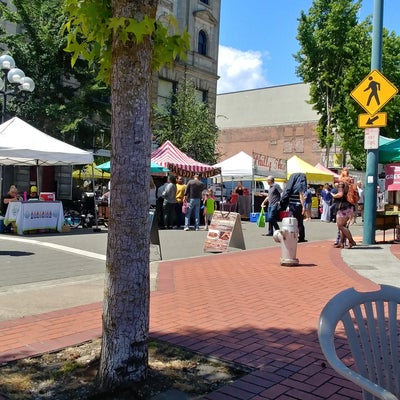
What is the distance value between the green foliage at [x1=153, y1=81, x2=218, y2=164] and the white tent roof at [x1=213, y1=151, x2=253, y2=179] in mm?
6729

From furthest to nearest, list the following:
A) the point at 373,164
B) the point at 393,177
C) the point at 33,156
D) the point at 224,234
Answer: the point at 393,177 → the point at 33,156 → the point at 373,164 → the point at 224,234

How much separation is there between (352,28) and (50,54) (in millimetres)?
20658

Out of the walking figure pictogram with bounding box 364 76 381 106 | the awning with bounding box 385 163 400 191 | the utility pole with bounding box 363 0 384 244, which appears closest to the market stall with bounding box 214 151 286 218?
the awning with bounding box 385 163 400 191

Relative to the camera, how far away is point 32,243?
1127 centimetres

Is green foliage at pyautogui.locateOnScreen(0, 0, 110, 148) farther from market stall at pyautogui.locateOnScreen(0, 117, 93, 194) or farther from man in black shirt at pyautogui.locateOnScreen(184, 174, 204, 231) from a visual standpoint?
man in black shirt at pyautogui.locateOnScreen(184, 174, 204, 231)

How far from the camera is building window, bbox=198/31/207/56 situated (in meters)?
35.8

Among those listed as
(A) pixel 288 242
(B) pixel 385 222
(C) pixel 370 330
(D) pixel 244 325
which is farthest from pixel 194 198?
(C) pixel 370 330

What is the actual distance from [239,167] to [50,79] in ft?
33.0

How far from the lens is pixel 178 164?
18.2m

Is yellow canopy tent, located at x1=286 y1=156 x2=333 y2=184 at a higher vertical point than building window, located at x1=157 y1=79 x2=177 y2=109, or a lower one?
lower

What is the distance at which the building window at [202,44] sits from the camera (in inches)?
1411

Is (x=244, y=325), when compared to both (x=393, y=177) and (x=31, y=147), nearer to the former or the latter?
(x=393, y=177)

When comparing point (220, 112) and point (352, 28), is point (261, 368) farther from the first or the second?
point (220, 112)

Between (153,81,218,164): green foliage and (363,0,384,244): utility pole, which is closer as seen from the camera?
(363,0,384,244): utility pole
